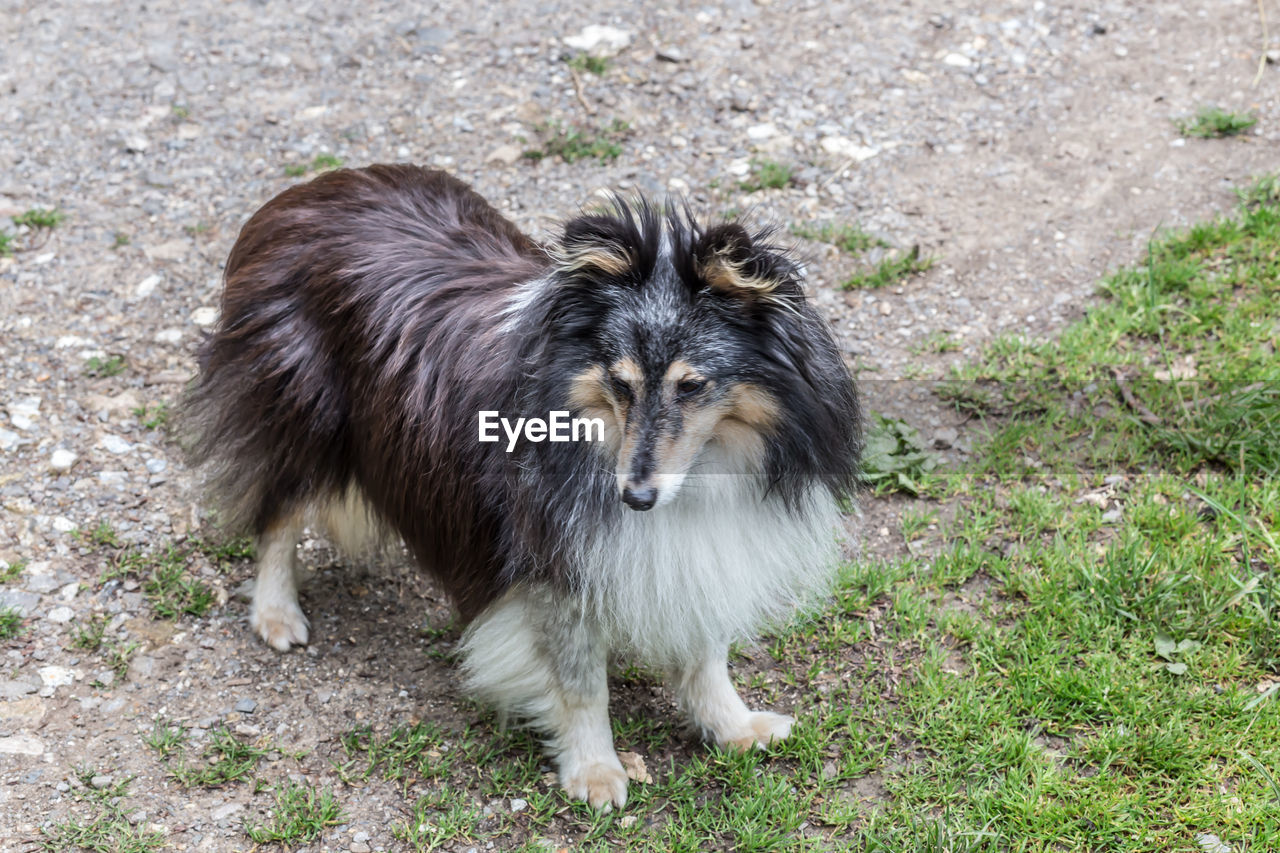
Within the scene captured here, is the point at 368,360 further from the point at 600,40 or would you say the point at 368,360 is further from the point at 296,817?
the point at 600,40

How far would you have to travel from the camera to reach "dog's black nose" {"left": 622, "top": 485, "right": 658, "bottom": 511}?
261cm

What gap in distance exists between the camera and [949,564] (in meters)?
3.95

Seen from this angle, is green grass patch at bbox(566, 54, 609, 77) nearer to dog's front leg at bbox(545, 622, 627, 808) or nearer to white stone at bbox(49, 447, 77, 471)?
white stone at bbox(49, 447, 77, 471)

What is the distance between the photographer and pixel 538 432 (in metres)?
2.84

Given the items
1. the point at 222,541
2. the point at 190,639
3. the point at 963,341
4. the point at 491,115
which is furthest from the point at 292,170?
the point at 963,341

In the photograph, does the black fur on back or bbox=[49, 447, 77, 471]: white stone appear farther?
bbox=[49, 447, 77, 471]: white stone

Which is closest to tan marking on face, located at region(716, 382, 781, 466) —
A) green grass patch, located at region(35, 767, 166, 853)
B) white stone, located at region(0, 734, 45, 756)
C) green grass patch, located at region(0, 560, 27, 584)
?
green grass patch, located at region(35, 767, 166, 853)

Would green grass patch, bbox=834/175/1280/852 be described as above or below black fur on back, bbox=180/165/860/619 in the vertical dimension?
below

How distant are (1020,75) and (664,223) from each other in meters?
3.87

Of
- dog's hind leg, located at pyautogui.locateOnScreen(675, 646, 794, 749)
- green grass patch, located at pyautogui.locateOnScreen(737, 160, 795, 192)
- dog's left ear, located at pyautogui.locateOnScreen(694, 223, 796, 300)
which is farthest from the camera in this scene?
green grass patch, located at pyautogui.locateOnScreen(737, 160, 795, 192)

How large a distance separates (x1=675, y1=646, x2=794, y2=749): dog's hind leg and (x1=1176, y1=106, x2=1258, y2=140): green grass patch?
3.66m

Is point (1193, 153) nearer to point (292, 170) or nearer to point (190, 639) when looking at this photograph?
point (292, 170)

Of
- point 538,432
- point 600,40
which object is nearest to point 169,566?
point 538,432

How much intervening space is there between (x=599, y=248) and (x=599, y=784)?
5.14 ft
